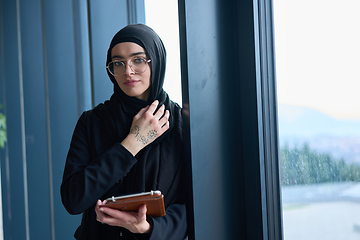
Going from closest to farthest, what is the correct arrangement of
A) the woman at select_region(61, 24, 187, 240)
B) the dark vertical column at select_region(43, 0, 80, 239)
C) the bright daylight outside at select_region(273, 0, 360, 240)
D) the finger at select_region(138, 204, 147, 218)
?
the bright daylight outside at select_region(273, 0, 360, 240) < the finger at select_region(138, 204, 147, 218) < the woman at select_region(61, 24, 187, 240) < the dark vertical column at select_region(43, 0, 80, 239)

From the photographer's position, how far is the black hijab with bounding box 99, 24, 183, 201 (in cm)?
104

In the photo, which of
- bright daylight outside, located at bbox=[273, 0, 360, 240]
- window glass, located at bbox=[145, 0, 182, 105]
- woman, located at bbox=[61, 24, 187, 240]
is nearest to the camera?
bright daylight outside, located at bbox=[273, 0, 360, 240]

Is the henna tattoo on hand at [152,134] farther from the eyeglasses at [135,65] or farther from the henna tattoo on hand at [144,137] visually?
the eyeglasses at [135,65]

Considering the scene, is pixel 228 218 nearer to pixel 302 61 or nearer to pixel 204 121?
pixel 204 121

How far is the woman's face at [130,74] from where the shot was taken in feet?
3.46

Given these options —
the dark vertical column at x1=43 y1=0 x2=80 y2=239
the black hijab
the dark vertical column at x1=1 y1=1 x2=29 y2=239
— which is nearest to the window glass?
the black hijab

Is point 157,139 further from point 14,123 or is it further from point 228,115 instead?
point 14,123

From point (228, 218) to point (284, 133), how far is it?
330mm

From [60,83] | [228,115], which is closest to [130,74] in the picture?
[228,115]

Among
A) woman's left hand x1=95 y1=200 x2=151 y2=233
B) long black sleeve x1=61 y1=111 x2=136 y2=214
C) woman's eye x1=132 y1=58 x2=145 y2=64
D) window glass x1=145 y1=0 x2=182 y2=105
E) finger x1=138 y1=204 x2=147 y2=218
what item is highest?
window glass x1=145 y1=0 x2=182 y2=105

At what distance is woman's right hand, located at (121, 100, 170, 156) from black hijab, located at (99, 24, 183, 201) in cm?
4

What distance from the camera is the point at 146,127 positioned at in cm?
104

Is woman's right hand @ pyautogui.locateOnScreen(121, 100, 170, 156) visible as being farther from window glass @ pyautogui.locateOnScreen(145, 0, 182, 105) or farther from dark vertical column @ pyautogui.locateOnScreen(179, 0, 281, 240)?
window glass @ pyautogui.locateOnScreen(145, 0, 182, 105)

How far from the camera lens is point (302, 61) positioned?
0.83 m
